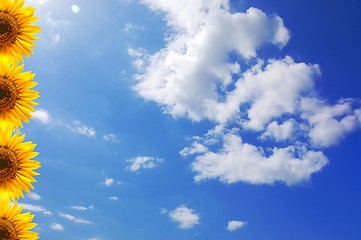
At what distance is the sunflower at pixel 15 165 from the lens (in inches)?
291

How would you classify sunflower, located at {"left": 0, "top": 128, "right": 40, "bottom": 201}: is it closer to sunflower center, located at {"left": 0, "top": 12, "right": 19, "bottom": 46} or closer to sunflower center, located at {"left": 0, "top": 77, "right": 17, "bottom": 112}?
sunflower center, located at {"left": 0, "top": 77, "right": 17, "bottom": 112}

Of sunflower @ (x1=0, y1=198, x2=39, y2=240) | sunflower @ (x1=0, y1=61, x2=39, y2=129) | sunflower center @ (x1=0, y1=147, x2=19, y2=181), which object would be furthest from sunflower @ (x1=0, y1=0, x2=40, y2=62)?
sunflower @ (x1=0, y1=198, x2=39, y2=240)

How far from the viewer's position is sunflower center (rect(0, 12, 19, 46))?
7383 millimetres

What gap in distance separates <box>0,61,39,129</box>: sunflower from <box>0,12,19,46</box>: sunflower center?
1.43 ft

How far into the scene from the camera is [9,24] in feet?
24.4

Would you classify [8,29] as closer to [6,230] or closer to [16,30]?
[16,30]

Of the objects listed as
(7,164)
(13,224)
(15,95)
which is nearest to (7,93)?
(15,95)

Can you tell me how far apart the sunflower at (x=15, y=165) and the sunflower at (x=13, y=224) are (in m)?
0.22

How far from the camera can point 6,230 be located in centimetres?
730

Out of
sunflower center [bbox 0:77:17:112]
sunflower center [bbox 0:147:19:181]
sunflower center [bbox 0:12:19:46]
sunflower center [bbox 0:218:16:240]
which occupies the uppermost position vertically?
sunflower center [bbox 0:12:19:46]

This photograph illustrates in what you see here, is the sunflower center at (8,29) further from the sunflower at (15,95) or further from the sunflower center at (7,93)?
the sunflower center at (7,93)

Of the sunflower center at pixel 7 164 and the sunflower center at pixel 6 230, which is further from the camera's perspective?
the sunflower center at pixel 7 164

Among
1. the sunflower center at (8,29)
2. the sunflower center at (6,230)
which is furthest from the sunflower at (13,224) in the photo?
the sunflower center at (8,29)

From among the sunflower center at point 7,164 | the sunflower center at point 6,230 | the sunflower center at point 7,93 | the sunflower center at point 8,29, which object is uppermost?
the sunflower center at point 8,29
